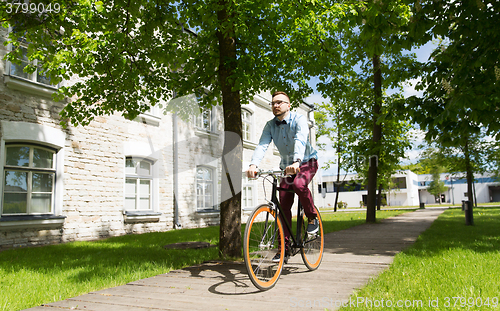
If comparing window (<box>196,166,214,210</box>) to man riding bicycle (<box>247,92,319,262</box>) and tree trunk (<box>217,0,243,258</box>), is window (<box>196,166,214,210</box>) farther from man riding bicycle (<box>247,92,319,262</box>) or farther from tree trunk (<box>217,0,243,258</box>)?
man riding bicycle (<box>247,92,319,262</box>)

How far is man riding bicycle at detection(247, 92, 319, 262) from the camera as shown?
3.93 meters

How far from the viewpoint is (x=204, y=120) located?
597 inches

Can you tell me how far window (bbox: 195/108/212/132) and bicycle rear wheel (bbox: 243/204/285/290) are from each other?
1118cm

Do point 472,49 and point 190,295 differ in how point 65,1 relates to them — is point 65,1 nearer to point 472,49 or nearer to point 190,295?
point 190,295

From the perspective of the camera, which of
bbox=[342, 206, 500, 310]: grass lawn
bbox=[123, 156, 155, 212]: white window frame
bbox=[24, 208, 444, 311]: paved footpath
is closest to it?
bbox=[342, 206, 500, 310]: grass lawn

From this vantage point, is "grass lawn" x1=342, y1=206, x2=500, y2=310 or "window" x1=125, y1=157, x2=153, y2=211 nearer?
"grass lawn" x1=342, y1=206, x2=500, y2=310

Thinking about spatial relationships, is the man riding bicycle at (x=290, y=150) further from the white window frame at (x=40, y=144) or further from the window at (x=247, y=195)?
the window at (x=247, y=195)

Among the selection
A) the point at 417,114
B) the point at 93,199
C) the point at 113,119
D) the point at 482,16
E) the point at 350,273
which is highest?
the point at 482,16

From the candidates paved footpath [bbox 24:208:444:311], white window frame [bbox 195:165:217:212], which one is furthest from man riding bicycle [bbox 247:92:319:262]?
white window frame [bbox 195:165:217:212]

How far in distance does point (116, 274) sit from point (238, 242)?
1.84 m

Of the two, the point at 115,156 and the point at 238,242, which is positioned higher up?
the point at 115,156

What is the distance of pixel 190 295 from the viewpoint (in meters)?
3.34

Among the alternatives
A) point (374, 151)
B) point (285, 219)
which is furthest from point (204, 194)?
point (285, 219)

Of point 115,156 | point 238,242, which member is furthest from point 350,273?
point 115,156
